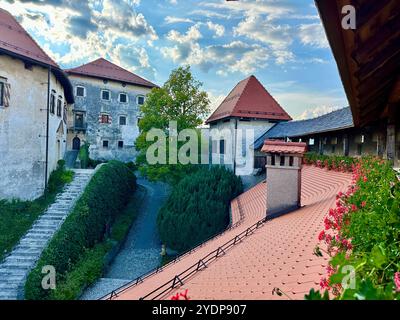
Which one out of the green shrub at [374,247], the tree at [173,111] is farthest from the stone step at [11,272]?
the green shrub at [374,247]

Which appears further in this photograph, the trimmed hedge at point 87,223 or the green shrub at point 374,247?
the trimmed hedge at point 87,223

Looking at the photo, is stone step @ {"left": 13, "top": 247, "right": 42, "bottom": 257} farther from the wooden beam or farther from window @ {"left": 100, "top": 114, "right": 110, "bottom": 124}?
window @ {"left": 100, "top": 114, "right": 110, "bottom": 124}

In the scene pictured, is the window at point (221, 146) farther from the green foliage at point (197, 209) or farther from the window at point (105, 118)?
the window at point (105, 118)

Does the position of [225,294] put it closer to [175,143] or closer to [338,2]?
[338,2]

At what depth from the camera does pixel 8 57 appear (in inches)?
508

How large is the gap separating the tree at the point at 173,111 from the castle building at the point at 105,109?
34.2ft

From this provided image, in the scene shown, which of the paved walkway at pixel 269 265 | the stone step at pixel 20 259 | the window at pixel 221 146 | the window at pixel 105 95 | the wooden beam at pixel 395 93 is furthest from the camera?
the window at pixel 105 95

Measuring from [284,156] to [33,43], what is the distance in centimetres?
1424

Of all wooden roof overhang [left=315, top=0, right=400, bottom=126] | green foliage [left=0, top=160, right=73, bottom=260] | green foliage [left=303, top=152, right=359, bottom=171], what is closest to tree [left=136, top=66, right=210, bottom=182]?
green foliage [left=0, top=160, right=73, bottom=260]

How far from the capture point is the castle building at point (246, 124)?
21.0 meters

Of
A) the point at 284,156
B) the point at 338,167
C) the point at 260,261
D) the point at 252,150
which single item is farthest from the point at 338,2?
the point at 252,150

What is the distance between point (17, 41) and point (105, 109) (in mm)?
14034

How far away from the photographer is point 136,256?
48.9ft

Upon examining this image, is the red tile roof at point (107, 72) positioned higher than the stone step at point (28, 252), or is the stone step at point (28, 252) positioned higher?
the red tile roof at point (107, 72)
